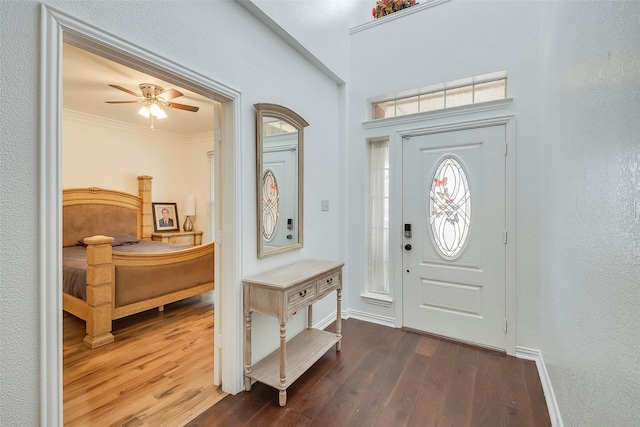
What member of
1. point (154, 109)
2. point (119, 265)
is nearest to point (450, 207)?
point (119, 265)

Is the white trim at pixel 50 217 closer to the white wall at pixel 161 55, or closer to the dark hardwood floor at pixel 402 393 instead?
the white wall at pixel 161 55

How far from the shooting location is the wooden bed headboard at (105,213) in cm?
450

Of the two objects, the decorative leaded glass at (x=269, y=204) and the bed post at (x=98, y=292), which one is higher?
the decorative leaded glass at (x=269, y=204)

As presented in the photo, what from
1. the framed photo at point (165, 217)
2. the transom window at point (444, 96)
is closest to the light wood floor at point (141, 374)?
the framed photo at point (165, 217)

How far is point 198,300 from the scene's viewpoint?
4.12 metres

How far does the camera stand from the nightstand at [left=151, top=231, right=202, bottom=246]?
5484 mm

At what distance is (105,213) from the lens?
4914mm

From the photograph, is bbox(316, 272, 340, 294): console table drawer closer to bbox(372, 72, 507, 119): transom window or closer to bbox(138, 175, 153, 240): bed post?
bbox(372, 72, 507, 119): transom window

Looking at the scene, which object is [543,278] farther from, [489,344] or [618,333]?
[618,333]

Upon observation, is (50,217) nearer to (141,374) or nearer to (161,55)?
(161,55)

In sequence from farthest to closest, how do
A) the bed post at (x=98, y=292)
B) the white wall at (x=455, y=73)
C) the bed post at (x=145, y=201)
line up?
1. the bed post at (x=145, y=201)
2. the bed post at (x=98, y=292)
3. the white wall at (x=455, y=73)

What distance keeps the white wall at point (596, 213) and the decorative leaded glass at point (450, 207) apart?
903 mm

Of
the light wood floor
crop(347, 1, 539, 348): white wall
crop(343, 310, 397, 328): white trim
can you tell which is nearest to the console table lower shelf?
the light wood floor

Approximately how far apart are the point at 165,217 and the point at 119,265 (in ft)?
9.82
